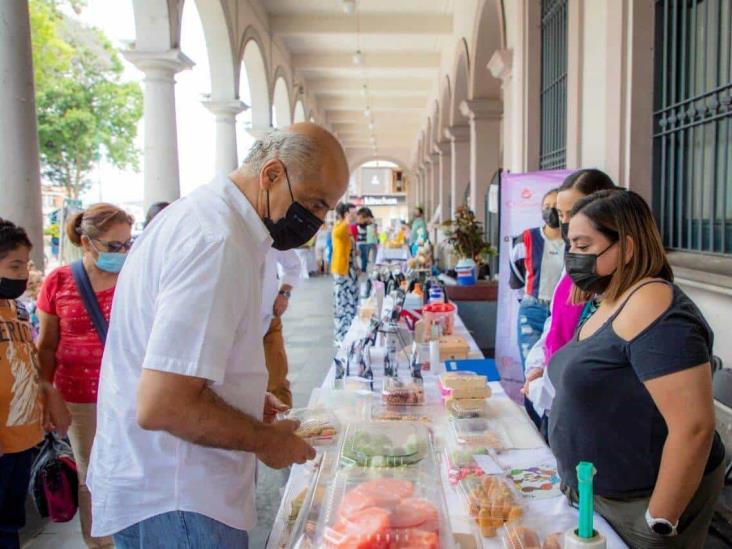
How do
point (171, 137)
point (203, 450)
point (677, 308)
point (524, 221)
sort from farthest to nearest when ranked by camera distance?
1. point (171, 137)
2. point (524, 221)
3. point (677, 308)
4. point (203, 450)

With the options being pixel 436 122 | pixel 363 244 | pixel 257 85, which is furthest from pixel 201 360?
pixel 436 122

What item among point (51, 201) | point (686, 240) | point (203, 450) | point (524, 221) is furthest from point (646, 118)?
point (51, 201)

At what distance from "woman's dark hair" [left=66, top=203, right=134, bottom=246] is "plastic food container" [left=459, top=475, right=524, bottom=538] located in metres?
1.95

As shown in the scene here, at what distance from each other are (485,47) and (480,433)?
25.1ft

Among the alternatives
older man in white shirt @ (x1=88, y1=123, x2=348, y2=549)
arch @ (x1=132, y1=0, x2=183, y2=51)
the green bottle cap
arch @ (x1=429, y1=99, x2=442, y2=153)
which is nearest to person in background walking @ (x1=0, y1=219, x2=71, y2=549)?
older man in white shirt @ (x1=88, y1=123, x2=348, y2=549)

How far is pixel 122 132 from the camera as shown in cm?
2256

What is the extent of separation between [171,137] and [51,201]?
22258 millimetres

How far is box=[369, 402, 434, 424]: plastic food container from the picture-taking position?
7.68 ft

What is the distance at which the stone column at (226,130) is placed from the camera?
10.0 metres

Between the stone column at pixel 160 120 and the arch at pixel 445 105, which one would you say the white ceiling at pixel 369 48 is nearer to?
the arch at pixel 445 105

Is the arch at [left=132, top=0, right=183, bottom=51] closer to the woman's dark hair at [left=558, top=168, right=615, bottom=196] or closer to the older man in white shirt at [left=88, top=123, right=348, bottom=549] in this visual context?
the woman's dark hair at [left=558, top=168, right=615, bottom=196]

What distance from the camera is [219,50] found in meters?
9.53

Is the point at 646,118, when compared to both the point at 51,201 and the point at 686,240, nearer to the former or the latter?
the point at 686,240

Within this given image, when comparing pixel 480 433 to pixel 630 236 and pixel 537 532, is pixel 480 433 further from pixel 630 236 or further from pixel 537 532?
pixel 630 236
